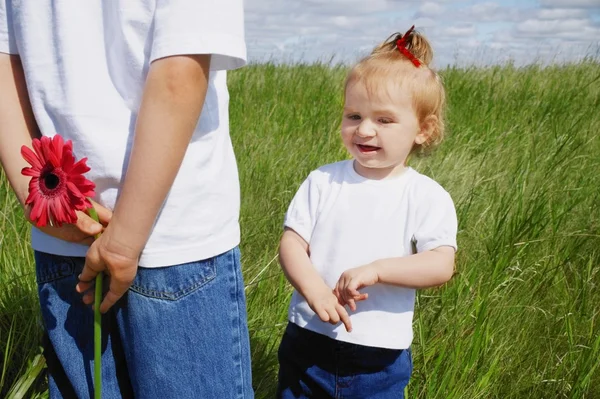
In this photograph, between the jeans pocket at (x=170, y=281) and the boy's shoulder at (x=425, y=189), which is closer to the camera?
the jeans pocket at (x=170, y=281)

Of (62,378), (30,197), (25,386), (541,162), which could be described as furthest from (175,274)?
(541,162)

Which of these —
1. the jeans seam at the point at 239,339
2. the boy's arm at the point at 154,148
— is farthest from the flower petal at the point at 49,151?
the jeans seam at the point at 239,339

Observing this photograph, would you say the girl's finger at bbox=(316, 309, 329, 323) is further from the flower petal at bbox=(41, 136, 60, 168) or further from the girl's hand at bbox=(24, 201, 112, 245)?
the flower petal at bbox=(41, 136, 60, 168)

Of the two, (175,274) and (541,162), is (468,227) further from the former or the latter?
(175,274)

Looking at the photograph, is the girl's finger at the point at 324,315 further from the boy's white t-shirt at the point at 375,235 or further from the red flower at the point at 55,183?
the red flower at the point at 55,183

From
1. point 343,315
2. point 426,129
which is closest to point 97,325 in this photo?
point 343,315

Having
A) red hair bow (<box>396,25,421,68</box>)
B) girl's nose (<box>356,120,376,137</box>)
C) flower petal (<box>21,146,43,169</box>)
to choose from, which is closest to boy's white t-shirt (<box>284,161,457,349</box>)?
girl's nose (<box>356,120,376,137</box>)

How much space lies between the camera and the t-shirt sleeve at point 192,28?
1.04 metres

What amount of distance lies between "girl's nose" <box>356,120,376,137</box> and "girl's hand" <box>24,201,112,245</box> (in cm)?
56

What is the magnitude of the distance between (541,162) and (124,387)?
2.59m

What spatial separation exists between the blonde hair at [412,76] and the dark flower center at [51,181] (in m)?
0.67

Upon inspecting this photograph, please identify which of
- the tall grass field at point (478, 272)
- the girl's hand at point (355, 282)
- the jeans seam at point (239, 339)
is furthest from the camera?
the tall grass field at point (478, 272)

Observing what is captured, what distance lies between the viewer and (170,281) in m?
1.16

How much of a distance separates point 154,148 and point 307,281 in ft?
1.70
